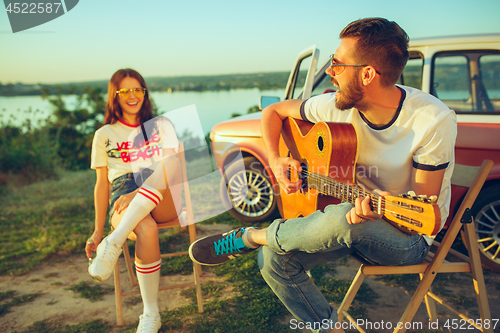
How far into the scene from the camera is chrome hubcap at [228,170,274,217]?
4.32 m

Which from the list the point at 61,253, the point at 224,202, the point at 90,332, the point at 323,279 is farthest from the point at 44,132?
the point at 323,279

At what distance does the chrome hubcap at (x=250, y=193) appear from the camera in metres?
4.32

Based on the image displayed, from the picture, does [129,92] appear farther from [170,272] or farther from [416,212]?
[416,212]

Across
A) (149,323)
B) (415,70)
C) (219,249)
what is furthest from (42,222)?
(415,70)

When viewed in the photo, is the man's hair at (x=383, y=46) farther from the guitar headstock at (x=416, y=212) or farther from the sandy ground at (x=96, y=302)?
the sandy ground at (x=96, y=302)

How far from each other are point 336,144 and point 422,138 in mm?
461

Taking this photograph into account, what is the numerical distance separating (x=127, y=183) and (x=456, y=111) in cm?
314

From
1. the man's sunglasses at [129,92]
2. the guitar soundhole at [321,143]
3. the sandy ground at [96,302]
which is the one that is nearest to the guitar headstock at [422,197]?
the guitar soundhole at [321,143]

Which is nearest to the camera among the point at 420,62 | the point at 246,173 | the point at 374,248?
the point at 374,248

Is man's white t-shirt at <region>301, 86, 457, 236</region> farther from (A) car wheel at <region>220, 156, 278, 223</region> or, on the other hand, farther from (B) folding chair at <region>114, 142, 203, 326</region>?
(A) car wheel at <region>220, 156, 278, 223</region>

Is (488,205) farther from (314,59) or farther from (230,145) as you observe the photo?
(230,145)

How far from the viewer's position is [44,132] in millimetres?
8188

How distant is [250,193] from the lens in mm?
4395

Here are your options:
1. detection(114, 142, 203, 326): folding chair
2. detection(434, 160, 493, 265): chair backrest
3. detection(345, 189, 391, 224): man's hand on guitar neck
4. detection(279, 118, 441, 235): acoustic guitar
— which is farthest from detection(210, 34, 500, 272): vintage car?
detection(345, 189, 391, 224): man's hand on guitar neck
